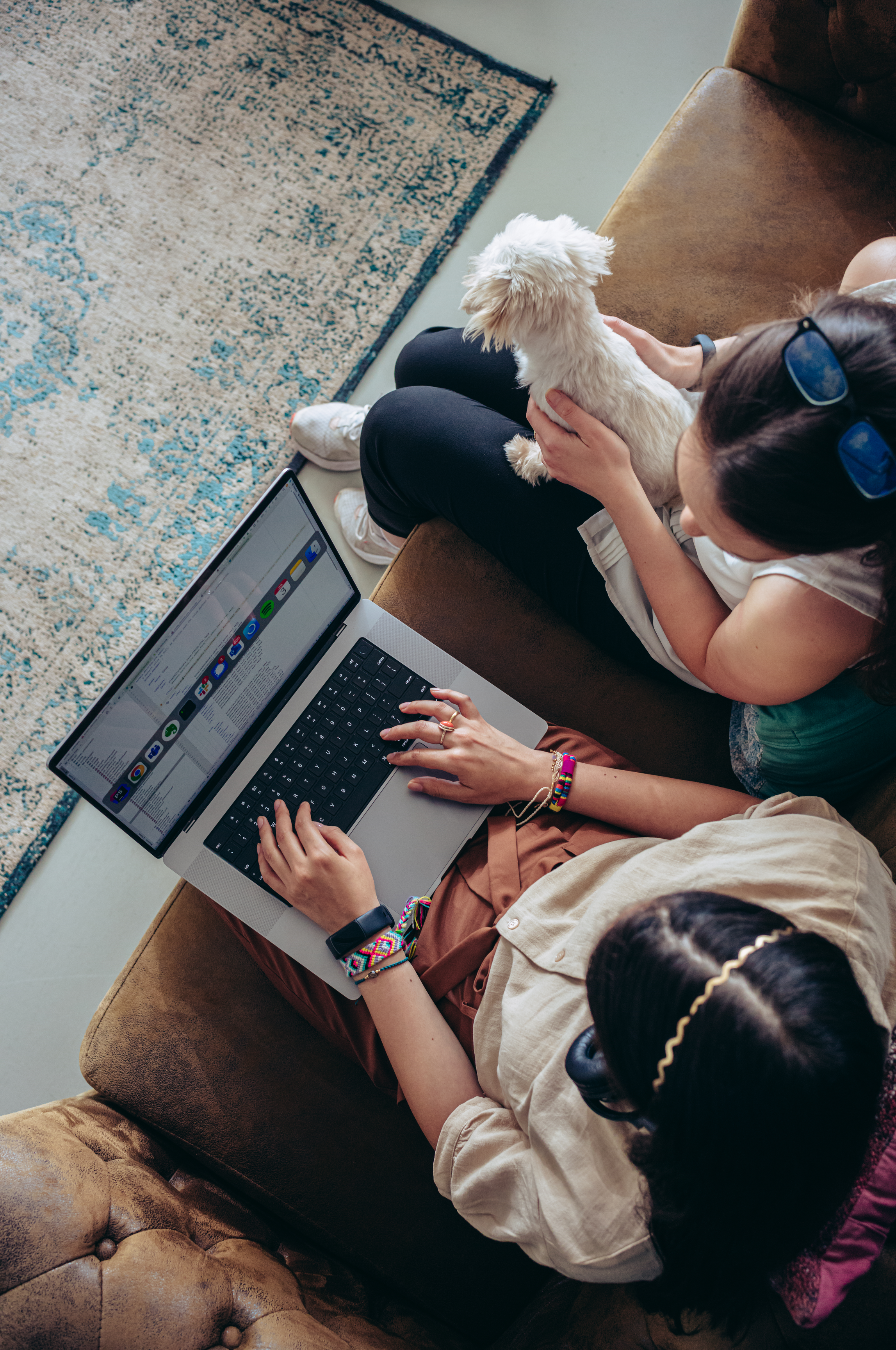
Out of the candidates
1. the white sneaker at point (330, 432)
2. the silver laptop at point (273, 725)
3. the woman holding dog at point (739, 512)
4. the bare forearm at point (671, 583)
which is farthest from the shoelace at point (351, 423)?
the bare forearm at point (671, 583)

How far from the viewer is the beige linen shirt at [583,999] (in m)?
0.69

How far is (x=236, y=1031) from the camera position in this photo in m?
1.00

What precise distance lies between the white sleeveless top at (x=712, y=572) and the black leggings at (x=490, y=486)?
0.03m

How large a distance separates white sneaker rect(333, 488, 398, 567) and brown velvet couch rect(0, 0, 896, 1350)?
1.17ft

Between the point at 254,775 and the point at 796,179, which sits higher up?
the point at 796,179

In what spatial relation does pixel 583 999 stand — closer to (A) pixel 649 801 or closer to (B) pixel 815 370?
(A) pixel 649 801

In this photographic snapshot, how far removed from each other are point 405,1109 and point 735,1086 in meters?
0.61

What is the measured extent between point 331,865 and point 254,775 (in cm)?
17

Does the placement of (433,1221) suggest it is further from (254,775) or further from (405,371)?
(405,371)

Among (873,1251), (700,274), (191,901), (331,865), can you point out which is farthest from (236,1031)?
(700,274)

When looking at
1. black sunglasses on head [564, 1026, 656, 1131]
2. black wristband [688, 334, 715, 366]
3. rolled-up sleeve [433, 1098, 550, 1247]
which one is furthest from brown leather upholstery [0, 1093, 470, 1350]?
black wristband [688, 334, 715, 366]

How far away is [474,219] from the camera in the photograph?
182 centimetres

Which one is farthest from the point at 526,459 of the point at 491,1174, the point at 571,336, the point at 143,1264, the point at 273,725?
the point at 143,1264

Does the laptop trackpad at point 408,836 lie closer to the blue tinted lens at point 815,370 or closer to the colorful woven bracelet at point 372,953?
the colorful woven bracelet at point 372,953
